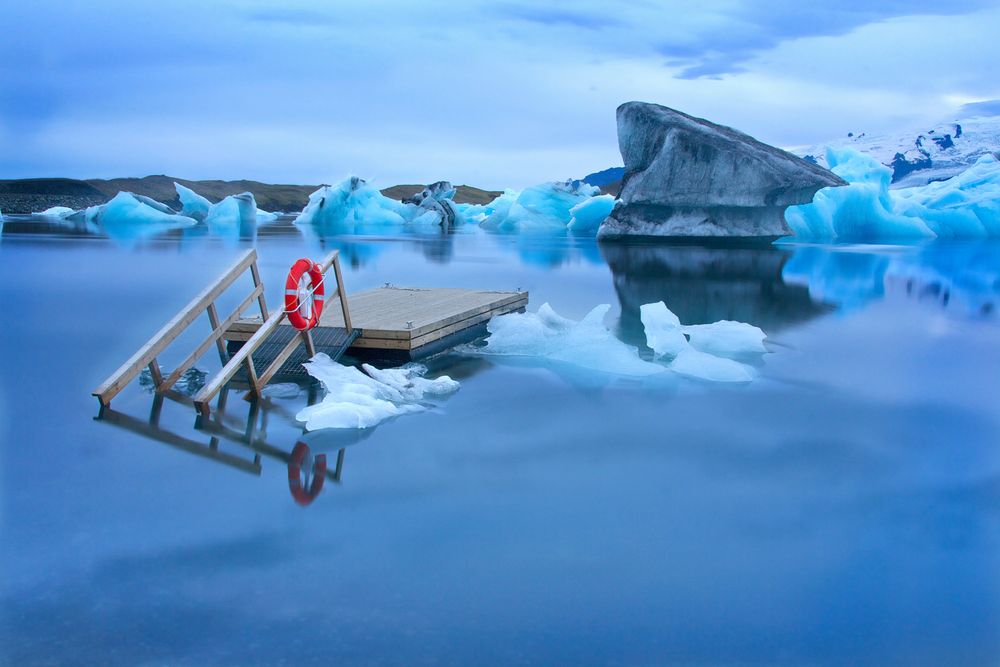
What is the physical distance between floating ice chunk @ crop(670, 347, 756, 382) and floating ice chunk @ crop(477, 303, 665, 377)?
0.63ft

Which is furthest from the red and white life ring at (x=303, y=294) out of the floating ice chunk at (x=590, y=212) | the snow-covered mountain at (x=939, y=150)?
the snow-covered mountain at (x=939, y=150)

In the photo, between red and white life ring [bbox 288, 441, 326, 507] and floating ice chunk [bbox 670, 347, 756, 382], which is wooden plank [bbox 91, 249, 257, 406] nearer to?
red and white life ring [bbox 288, 441, 326, 507]

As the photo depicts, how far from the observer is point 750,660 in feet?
9.77

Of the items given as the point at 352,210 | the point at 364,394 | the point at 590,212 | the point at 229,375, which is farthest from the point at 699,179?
the point at 352,210

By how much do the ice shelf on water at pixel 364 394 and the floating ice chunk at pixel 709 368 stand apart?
2073 millimetres

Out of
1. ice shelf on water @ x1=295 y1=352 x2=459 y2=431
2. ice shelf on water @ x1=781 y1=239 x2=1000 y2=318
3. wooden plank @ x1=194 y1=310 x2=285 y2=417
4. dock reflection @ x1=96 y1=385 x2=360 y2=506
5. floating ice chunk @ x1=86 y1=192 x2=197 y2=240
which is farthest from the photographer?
floating ice chunk @ x1=86 y1=192 x2=197 y2=240

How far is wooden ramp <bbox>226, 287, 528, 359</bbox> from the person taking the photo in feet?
24.8

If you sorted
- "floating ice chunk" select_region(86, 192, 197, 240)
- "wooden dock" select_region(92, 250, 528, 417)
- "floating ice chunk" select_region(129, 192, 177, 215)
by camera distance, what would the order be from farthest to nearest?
"floating ice chunk" select_region(129, 192, 177, 215)
"floating ice chunk" select_region(86, 192, 197, 240)
"wooden dock" select_region(92, 250, 528, 417)

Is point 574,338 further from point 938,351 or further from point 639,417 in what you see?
point 938,351

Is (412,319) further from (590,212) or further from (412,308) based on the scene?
(590,212)

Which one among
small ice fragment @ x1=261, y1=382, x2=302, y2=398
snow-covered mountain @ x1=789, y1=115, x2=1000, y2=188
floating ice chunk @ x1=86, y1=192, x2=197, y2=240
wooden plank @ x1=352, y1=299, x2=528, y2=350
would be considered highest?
snow-covered mountain @ x1=789, y1=115, x2=1000, y2=188

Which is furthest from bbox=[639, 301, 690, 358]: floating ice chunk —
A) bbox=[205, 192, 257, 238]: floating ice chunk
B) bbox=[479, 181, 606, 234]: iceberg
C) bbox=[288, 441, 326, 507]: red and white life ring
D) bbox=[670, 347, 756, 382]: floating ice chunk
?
bbox=[205, 192, 257, 238]: floating ice chunk

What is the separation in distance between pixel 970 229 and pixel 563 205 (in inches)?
718

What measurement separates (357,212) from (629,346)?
40.3m
